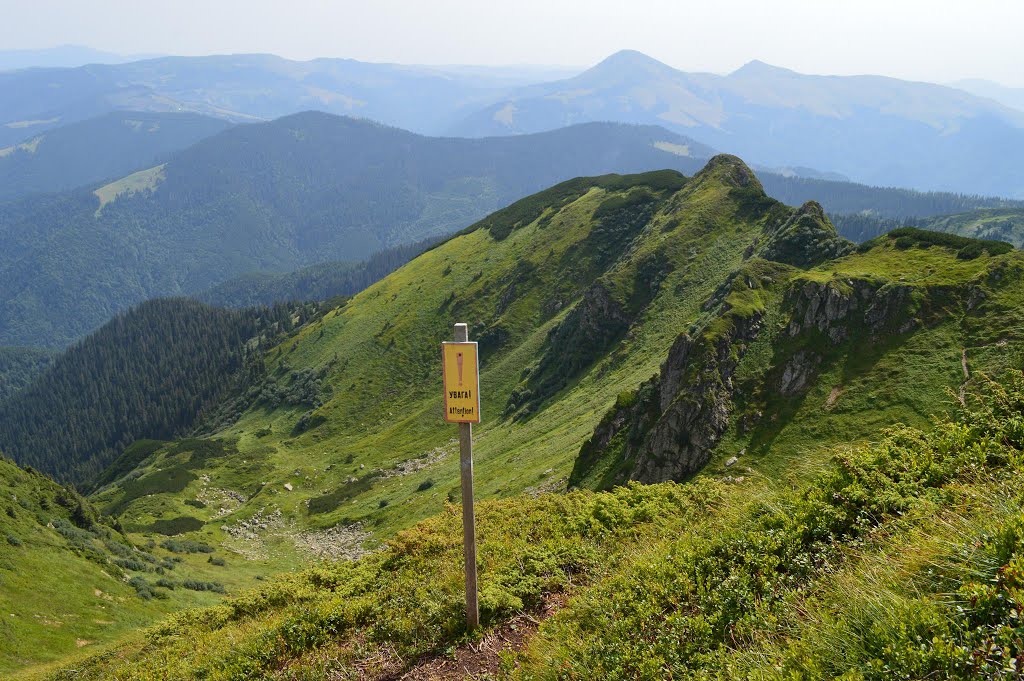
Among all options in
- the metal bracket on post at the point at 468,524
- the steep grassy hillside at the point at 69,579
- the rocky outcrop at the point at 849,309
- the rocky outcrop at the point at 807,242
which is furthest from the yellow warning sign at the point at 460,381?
the rocky outcrop at the point at 807,242

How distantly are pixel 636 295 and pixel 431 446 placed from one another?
1507 inches

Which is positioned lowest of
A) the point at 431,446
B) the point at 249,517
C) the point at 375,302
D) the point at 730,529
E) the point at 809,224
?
the point at 249,517

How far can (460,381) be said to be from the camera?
9906 mm

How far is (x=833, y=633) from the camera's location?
19.8 feet

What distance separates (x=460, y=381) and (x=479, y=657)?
5369 millimetres

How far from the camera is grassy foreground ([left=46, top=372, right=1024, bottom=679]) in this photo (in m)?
5.66

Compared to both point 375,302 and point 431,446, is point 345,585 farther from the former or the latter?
point 375,302

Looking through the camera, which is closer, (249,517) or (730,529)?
(730,529)

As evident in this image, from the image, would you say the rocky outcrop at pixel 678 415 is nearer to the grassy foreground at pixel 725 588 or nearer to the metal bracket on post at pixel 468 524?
the grassy foreground at pixel 725 588

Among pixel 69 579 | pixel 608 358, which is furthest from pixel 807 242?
pixel 69 579

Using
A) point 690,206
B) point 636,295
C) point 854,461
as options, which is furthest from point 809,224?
point 854,461

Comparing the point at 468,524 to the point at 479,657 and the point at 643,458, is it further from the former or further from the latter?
the point at 643,458

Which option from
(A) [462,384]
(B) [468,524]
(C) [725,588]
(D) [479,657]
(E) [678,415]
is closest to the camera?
(C) [725,588]

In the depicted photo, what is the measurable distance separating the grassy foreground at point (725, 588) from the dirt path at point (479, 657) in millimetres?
→ 338
